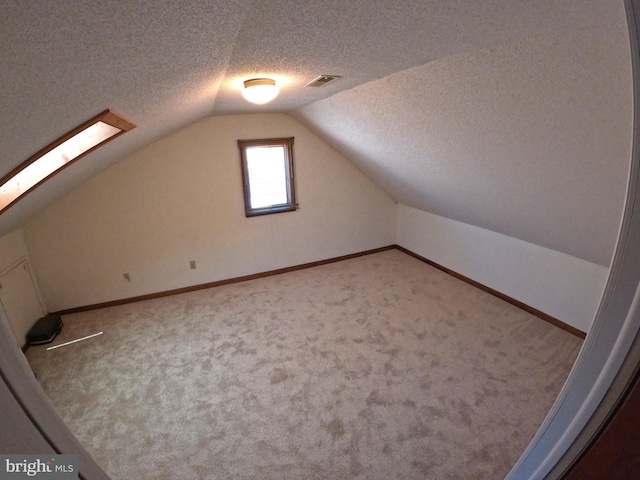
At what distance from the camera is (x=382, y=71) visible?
5.85 ft

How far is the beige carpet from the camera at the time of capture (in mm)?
1890

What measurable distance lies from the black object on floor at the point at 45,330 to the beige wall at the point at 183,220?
328 millimetres

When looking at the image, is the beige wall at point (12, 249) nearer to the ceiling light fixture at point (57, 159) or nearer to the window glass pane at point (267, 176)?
the ceiling light fixture at point (57, 159)

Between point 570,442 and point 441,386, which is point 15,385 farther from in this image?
point 441,386

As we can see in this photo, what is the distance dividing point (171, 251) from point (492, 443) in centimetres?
359

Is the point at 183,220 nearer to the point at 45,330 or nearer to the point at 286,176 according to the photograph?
the point at 286,176

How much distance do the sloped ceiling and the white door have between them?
1.86 feet

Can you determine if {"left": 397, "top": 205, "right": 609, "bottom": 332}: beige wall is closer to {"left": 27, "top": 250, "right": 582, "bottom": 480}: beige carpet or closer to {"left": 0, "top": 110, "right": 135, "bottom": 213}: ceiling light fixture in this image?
{"left": 27, "top": 250, "right": 582, "bottom": 480}: beige carpet

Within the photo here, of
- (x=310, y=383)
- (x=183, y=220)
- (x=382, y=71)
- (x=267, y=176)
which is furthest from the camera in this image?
(x=267, y=176)

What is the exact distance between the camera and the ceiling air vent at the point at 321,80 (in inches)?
74.8

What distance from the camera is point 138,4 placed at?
0.70 meters

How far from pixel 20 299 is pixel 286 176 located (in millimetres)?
3025

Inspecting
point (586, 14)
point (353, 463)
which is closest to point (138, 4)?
point (586, 14)

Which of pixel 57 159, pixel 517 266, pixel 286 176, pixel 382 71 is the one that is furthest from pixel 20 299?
pixel 517 266
